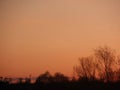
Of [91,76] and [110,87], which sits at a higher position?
[91,76]

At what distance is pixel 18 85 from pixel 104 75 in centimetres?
1356

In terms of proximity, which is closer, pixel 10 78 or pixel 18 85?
pixel 18 85

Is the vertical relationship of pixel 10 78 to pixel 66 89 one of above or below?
above

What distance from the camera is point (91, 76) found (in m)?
43.0

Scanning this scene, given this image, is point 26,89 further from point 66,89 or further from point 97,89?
point 97,89

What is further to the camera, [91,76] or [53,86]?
[91,76]

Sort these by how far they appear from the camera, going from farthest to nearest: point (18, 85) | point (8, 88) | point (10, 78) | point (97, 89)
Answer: point (10, 78) < point (18, 85) < point (8, 88) < point (97, 89)

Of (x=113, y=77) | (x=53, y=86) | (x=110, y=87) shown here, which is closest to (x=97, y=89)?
(x=110, y=87)

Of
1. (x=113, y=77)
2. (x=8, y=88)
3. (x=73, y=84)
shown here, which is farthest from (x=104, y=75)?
(x=8, y=88)

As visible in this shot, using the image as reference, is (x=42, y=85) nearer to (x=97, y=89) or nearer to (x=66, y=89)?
(x=66, y=89)

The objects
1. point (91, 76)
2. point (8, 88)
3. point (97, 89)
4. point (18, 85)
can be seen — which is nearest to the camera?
point (97, 89)

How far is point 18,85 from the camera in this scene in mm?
32312

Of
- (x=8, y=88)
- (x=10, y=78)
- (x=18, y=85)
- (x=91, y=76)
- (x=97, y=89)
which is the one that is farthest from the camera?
(x=91, y=76)

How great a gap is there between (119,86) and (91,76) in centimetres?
1471
